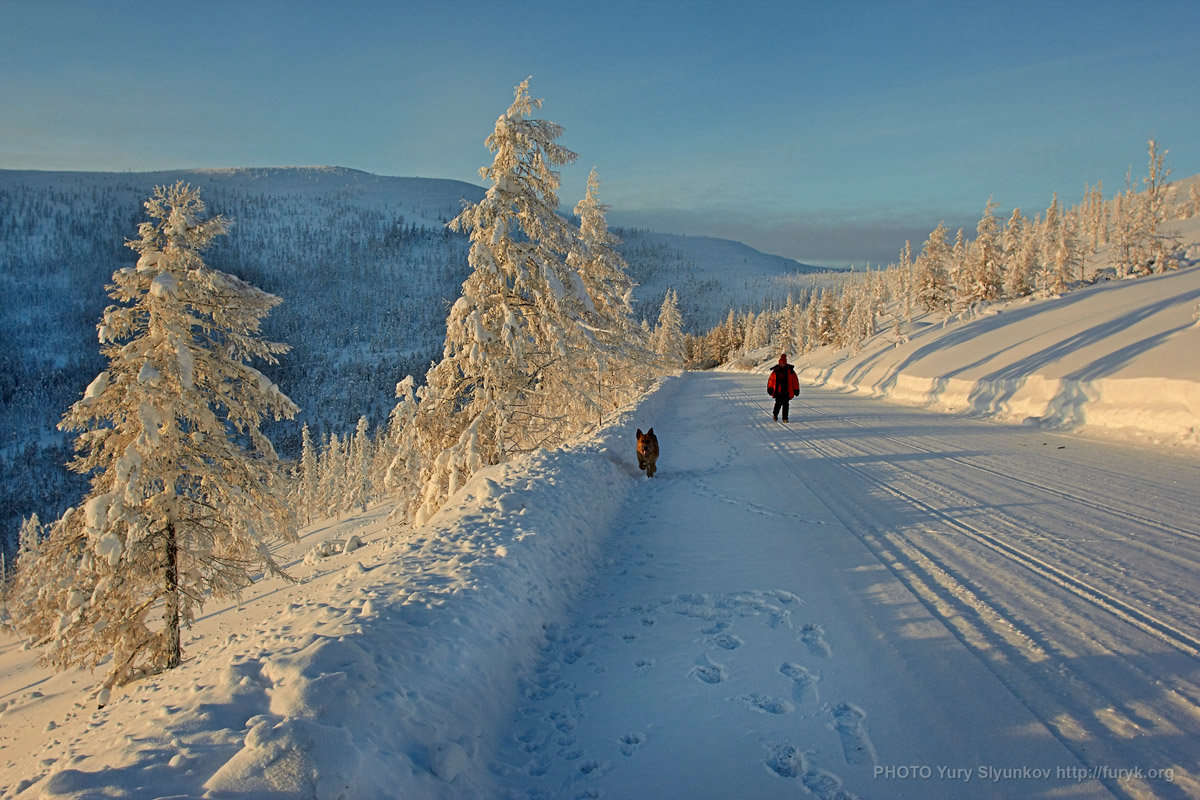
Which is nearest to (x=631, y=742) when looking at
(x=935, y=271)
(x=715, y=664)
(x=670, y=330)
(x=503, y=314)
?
(x=715, y=664)

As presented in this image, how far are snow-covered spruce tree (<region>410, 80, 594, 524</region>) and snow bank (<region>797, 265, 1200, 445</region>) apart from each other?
12.8 meters

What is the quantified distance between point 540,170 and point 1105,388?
1509 centimetres

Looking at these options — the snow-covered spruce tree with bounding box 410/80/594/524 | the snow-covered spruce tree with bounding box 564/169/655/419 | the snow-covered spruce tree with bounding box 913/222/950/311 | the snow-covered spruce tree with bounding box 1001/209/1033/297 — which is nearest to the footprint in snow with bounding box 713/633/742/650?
the snow-covered spruce tree with bounding box 410/80/594/524

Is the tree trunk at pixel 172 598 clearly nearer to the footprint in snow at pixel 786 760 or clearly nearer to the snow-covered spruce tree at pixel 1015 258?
the footprint in snow at pixel 786 760

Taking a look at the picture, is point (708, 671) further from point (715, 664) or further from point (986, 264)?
point (986, 264)

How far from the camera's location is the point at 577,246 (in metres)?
13.6

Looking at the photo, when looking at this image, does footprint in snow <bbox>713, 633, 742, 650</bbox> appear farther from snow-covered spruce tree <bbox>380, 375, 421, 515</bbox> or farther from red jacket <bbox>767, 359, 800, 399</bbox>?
red jacket <bbox>767, 359, 800, 399</bbox>

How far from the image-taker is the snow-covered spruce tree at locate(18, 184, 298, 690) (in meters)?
10.1

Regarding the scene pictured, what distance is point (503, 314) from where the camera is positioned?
12.3 metres

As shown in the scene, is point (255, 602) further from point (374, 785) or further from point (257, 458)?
point (374, 785)

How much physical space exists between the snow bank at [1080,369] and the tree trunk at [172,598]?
2052 centimetres

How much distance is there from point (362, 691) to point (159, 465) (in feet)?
34.3

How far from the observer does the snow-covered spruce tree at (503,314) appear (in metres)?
12.0

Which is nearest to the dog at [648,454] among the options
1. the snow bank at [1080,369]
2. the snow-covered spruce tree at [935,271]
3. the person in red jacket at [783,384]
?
the person in red jacket at [783,384]
